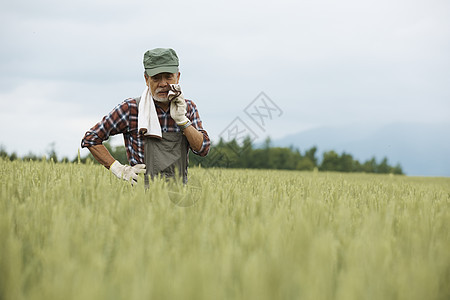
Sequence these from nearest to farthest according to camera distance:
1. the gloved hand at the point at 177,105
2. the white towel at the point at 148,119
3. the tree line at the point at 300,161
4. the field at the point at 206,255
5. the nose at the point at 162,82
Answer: the field at the point at 206,255
the gloved hand at the point at 177,105
the white towel at the point at 148,119
the nose at the point at 162,82
the tree line at the point at 300,161

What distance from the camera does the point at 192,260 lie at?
1.19 m

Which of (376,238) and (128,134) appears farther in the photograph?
(128,134)

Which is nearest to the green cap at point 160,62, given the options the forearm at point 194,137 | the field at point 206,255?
the forearm at point 194,137

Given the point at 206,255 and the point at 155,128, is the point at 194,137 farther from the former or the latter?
the point at 206,255

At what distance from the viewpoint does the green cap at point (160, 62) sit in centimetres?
323

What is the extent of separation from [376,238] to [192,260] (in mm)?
800

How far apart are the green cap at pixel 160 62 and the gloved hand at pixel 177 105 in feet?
0.73

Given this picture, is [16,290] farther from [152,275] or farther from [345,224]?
[345,224]

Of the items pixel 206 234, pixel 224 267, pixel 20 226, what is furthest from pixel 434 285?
pixel 20 226

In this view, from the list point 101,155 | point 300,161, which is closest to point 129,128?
point 101,155

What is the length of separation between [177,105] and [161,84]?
305mm

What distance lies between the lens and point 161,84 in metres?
3.31

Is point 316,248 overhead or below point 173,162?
below

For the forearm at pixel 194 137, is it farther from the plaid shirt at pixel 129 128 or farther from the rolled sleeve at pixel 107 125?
the rolled sleeve at pixel 107 125
